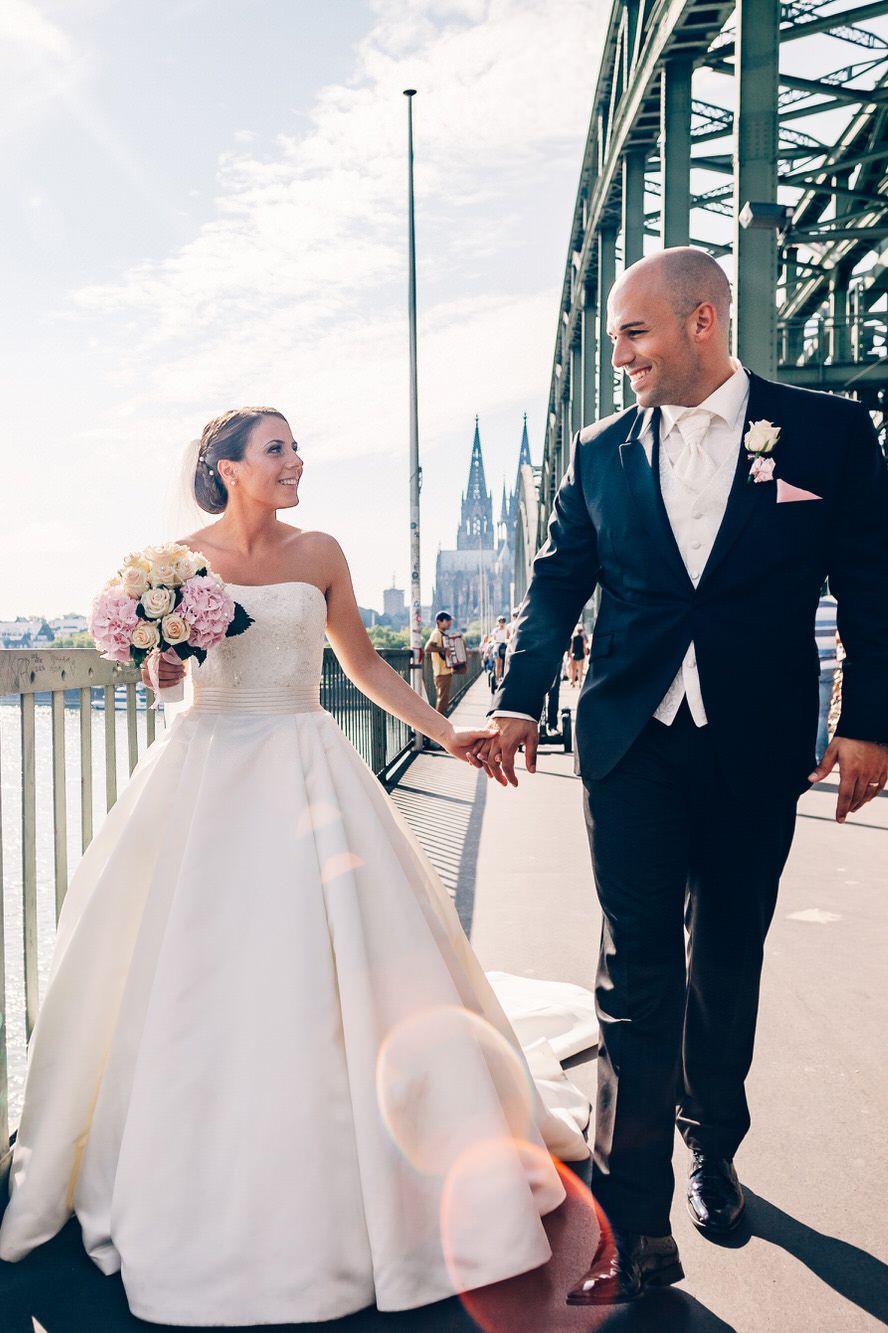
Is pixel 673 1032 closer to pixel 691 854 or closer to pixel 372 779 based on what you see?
pixel 691 854

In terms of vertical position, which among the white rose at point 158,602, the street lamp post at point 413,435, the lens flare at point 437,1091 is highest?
the street lamp post at point 413,435

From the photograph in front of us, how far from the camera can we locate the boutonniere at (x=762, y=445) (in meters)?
2.31

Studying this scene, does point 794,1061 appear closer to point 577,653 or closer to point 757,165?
point 757,165

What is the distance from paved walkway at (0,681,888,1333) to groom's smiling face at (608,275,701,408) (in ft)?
6.25

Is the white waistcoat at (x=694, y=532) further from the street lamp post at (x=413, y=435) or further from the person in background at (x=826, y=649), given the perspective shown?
the street lamp post at (x=413, y=435)

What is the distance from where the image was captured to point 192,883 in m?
2.40

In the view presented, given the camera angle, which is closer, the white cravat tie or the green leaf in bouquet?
the white cravat tie

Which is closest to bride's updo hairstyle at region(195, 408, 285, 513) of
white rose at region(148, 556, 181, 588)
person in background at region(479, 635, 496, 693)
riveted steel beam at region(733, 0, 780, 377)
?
white rose at region(148, 556, 181, 588)

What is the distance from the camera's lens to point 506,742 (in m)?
2.63

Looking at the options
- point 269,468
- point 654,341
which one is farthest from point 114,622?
point 654,341

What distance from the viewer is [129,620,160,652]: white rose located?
2.60 m

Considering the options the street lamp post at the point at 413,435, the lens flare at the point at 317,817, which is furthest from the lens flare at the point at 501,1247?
the street lamp post at the point at 413,435

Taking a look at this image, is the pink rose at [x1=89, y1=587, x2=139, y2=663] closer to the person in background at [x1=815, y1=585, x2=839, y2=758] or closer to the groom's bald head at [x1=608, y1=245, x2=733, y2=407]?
the groom's bald head at [x1=608, y1=245, x2=733, y2=407]

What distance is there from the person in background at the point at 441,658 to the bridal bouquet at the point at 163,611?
536 inches
